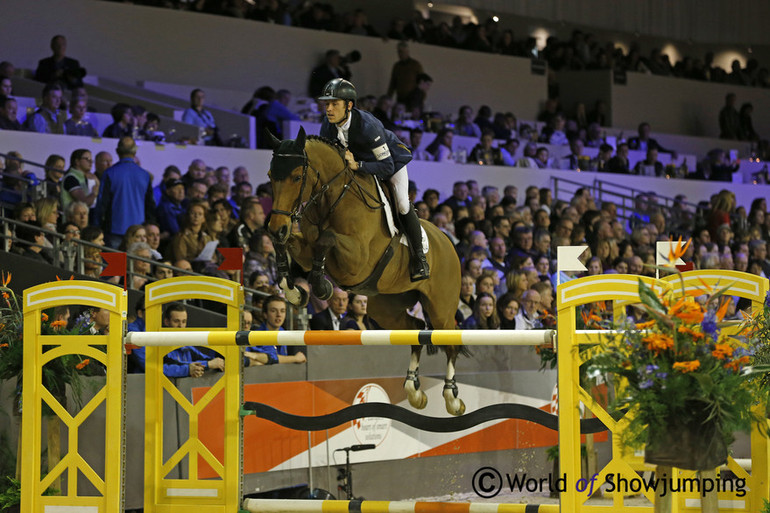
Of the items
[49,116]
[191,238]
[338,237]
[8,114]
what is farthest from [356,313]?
[8,114]

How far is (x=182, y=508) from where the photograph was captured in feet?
16.5

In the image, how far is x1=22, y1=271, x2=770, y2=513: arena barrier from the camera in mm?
4484

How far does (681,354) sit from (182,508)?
8.45 ft

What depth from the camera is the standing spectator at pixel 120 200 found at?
323 inches

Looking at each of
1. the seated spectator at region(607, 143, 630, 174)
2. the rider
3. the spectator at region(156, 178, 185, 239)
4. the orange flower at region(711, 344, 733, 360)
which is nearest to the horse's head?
the rider

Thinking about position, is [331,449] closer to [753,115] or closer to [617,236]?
[617,236]

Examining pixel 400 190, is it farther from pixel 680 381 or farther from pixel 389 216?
pixel 680 381

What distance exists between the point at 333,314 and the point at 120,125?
11.4 ft

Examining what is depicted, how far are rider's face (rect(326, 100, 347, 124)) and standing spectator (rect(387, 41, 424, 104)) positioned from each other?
869 centimetres

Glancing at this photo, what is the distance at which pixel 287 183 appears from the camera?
523 centimetres

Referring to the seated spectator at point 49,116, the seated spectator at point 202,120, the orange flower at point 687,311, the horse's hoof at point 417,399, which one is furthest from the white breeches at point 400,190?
the seated spectator at point 202,120

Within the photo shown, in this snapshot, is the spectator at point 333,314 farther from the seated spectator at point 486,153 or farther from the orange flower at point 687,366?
the seated spectator at point 486,153

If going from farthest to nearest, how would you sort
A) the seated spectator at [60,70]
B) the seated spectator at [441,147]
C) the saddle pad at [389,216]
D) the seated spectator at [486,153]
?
the seated spectator at [486,153] < the seated spectator at [441,147] < the seated spectator at [60,70] < the saddle pad at [389,216]

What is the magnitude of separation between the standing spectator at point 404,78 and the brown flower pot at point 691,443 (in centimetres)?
1072
